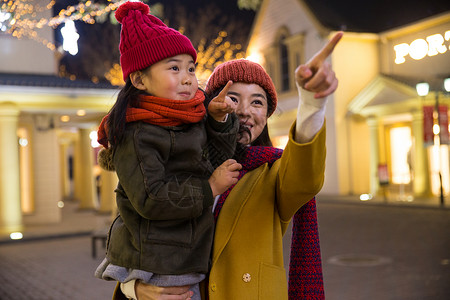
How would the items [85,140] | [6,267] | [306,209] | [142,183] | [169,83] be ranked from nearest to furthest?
[142,183] → [169,83] → [306,209] → [6,267] → [85,140]

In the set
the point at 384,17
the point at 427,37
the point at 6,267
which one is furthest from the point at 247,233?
the point at 384,17

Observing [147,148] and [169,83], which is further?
[169,83]

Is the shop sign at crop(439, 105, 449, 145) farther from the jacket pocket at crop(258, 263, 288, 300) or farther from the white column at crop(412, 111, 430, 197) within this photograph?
Answer: the jacket pocket at crop(258, 263, 288, 300)

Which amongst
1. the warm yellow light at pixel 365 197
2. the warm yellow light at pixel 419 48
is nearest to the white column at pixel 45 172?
the warm yellow light at pixel 365 197

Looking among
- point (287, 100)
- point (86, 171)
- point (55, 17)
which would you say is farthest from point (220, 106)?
point (287, 100)

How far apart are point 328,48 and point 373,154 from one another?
22.4m

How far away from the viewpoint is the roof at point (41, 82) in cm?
1434

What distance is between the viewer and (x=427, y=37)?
19750 millimetres

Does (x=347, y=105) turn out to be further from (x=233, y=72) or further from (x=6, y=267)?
(x=233, y=72)

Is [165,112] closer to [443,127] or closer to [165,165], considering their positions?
[165,165]

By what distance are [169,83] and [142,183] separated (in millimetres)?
423

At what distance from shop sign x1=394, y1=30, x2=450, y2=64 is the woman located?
51.9ft

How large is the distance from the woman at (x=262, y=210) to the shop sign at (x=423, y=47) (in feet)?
51.9

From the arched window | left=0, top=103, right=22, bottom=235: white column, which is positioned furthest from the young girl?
the arched window
